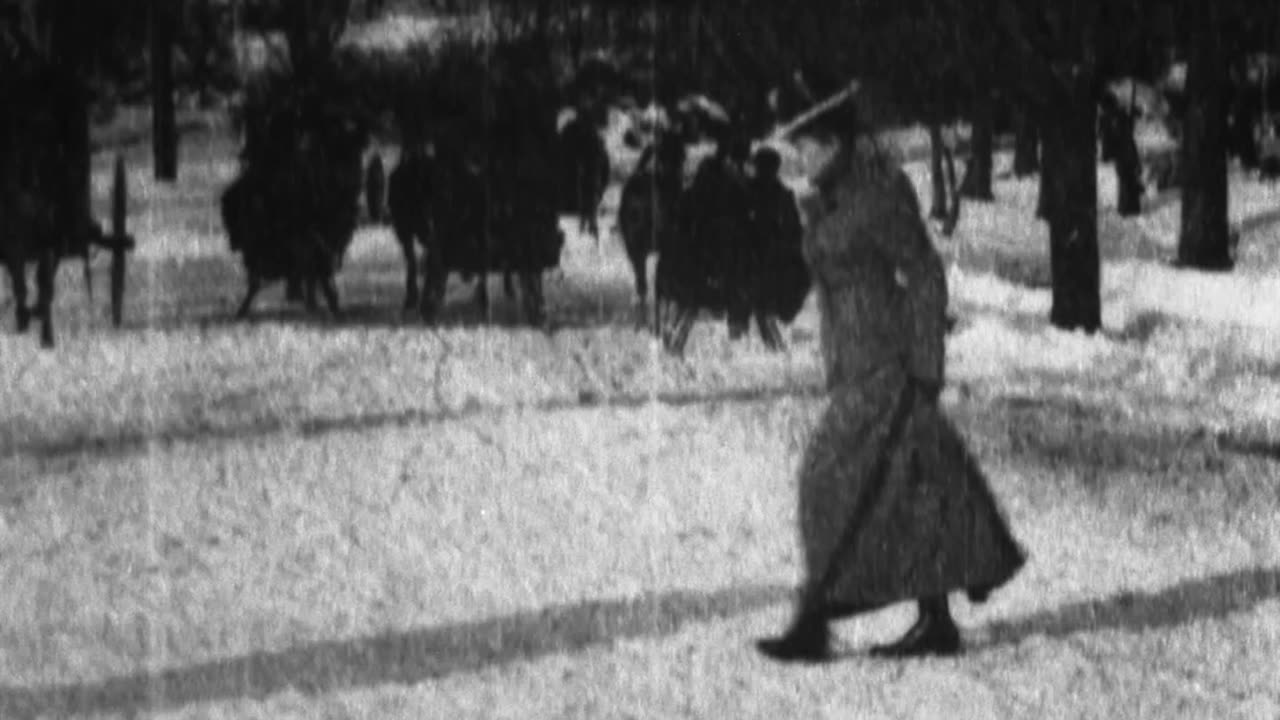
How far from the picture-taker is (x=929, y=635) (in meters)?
9.60

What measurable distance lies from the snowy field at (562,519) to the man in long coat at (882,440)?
0.33 meters

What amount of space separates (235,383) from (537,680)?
1078 centimetres

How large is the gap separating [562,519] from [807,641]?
401 centimetres

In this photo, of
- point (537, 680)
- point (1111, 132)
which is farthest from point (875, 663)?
point (1111, 132)

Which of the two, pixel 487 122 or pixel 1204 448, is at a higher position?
pixel 487 122

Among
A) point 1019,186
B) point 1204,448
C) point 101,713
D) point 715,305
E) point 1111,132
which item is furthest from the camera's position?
point 1019,186

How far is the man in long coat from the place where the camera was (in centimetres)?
917

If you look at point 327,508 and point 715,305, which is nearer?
point 327,508

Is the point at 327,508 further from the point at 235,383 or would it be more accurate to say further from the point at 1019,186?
the point at 1019,186

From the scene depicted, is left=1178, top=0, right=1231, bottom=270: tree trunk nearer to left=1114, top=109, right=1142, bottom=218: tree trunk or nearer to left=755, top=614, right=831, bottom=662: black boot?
left=1114, top=109, right=1142, bottom=218: tree trunk

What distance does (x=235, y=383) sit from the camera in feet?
65.6

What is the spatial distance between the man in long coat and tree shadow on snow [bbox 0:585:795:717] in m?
1.16

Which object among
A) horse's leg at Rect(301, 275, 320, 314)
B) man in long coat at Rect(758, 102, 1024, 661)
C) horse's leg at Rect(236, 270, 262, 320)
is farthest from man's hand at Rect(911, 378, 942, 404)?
horse's leg at Rect(301, 275, 320, 314)

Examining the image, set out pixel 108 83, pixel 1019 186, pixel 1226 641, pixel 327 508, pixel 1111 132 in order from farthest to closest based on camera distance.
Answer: pixel 108 83, pixel 1019 186, pixel 1111 132, pixel 327 508, pixel 1226 641
